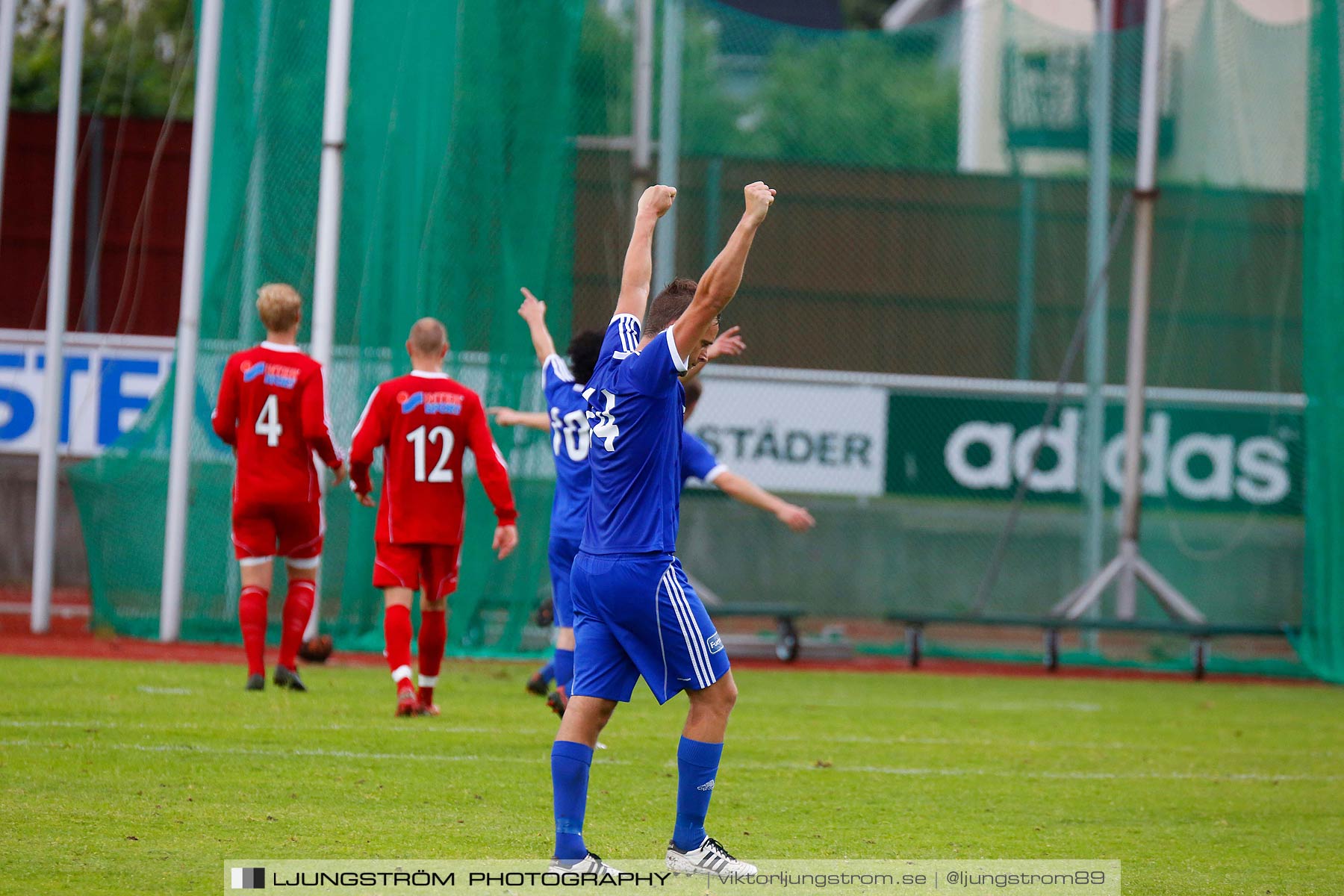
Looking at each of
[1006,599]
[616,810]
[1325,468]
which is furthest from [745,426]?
[616,810]

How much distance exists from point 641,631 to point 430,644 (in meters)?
3.74

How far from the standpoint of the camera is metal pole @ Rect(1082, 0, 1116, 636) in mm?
13766

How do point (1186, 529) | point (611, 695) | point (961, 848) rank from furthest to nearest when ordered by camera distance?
point (1186, 529), point (961, 848), point (611, 695)

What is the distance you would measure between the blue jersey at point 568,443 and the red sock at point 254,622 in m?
1.74

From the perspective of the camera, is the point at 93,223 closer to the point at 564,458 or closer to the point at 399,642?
the point at 399,642

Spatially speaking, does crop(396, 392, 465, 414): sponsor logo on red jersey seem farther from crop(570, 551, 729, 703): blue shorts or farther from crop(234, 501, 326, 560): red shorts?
crop(570, 551, 729, 703): blue shorts

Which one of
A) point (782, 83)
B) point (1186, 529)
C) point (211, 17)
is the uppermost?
point (782, 83)

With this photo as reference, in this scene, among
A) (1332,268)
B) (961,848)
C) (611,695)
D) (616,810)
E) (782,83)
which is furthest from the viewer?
(782,83)

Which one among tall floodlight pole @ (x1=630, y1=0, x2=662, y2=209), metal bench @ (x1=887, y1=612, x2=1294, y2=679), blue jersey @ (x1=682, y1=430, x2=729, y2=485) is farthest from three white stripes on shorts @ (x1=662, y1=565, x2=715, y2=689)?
tall floodlight pole @ (x1=630, y1=0, x2=662, y2=209)

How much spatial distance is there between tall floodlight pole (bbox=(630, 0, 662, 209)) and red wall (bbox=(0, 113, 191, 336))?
14.5 ft

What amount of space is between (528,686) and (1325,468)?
23.2 ft

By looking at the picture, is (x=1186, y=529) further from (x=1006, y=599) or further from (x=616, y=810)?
(x=616, y=810)

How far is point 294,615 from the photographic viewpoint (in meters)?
8.66

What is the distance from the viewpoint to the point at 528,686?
954cm
